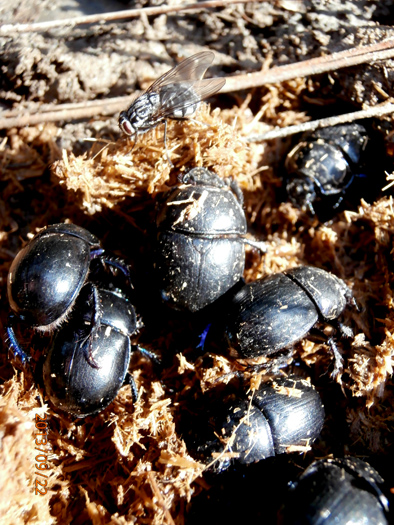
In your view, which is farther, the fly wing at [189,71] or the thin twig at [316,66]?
the thin twig at [316,66]

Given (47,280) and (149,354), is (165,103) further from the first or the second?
(149,354)

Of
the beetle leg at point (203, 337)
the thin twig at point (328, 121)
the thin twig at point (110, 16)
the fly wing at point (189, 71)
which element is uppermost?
the thin twig at point (110, 16)

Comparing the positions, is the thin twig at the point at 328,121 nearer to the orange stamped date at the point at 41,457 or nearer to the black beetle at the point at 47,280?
Answer: the black beetle at the point at 47,280

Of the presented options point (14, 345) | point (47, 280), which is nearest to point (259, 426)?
point (47, 280)

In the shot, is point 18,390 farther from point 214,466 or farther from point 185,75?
point 185,75

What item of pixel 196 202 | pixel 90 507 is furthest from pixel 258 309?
pixel 90 507

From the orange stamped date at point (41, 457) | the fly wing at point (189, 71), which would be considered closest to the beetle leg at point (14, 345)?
the orange stamped date at point (41, 457)
